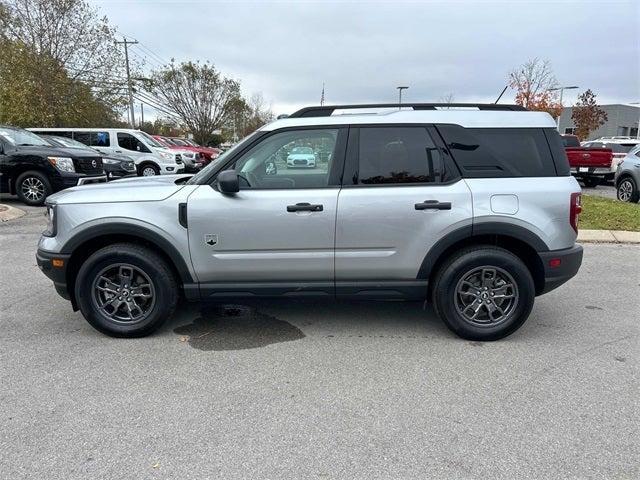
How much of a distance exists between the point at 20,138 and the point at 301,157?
10.00 m

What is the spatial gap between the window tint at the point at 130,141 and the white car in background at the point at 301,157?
1398 cm

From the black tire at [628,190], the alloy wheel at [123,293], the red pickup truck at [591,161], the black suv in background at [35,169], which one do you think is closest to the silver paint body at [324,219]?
the alloy wheel at [123,293]

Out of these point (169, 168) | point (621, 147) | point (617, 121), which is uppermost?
point (617, 121)

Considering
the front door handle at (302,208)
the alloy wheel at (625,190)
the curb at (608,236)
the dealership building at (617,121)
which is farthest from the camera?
the dealership building at (617,121)

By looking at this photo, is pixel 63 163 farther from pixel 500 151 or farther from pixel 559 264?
pixel 559 264

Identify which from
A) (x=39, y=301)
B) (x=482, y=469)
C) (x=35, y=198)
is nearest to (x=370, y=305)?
(x=482, y=469)

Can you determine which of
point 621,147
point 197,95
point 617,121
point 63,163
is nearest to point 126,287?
point 63,163

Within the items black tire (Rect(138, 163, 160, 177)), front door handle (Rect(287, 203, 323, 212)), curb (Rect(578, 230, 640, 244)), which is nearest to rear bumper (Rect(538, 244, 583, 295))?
front door handle (Rect(287, 203, 323, 212))

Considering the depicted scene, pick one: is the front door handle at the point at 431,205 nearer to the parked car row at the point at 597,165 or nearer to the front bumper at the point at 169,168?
the parked car row at the point at 597,165

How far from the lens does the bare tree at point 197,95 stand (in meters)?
41.3

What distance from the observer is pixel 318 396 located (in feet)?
10.5

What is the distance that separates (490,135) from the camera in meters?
3.94

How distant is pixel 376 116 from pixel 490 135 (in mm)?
941

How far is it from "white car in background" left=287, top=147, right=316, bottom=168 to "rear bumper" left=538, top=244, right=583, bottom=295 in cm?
202
